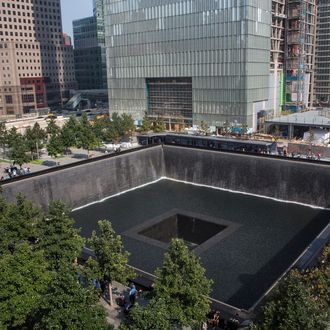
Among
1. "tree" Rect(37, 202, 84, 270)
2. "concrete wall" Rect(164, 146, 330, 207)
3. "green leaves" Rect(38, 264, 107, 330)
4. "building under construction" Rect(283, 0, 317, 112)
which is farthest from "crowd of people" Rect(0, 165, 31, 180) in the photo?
"building under construction" Rect(283, 0, 317, 112)

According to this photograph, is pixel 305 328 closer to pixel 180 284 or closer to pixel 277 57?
pixel 180 284

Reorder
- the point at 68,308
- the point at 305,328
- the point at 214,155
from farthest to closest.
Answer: the point at 214,155, the point at 68,308, the point at 305,328

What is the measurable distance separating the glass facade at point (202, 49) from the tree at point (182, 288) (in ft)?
232

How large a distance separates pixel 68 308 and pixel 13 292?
5.46 metres

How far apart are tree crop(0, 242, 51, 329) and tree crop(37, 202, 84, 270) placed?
3.32m

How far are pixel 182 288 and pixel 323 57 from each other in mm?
133704

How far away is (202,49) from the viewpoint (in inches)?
3659

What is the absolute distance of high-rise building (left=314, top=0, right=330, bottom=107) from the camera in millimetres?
132250

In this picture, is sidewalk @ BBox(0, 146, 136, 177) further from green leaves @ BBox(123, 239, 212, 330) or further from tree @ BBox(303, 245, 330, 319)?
tree @ BBox(303, 245, 330, 319)

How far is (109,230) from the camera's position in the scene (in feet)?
90.6

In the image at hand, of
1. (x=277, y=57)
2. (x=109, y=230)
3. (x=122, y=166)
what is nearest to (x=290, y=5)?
(x=277, y=57)

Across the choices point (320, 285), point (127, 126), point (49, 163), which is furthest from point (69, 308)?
point (127, 126)

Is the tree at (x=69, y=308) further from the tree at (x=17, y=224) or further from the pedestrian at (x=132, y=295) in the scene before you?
the tree at (x=17, y=224)

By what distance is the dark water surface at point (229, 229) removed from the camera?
33969mm
